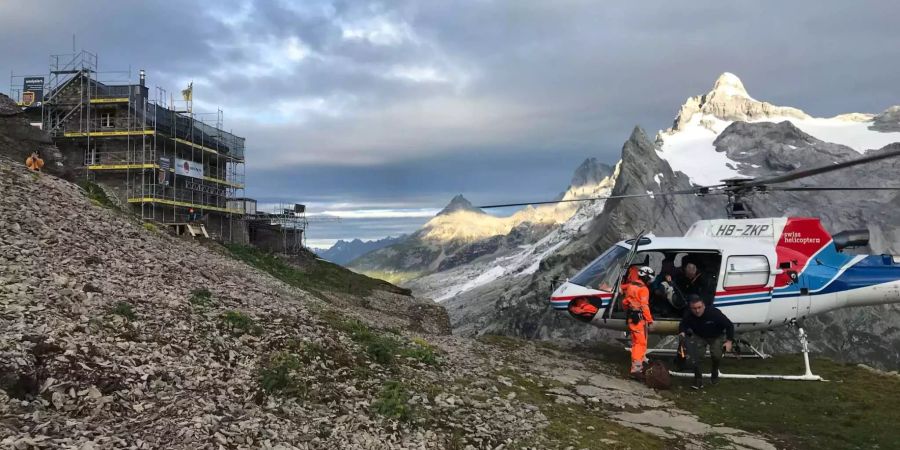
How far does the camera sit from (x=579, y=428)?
9.23 meters

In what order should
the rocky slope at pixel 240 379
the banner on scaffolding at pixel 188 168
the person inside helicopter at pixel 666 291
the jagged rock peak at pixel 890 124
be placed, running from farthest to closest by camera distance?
1. the jagged rock peak at pixel 890 124
2. the banner on scaffolding at pixel 188 168
3. the person inside helicopter at pixel 666 291
4. the rocky slope at pixel 240 379

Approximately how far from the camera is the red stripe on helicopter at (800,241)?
15719 millimetres

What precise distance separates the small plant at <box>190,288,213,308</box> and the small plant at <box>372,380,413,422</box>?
220 inches

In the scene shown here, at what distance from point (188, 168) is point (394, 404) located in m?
63.0

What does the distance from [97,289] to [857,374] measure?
1978cm

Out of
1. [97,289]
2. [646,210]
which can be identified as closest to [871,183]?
[646,210]

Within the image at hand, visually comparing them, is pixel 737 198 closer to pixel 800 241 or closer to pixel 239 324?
pixel 800 241

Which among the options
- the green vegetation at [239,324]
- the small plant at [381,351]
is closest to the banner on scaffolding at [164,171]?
the green vegetation at [239,324]

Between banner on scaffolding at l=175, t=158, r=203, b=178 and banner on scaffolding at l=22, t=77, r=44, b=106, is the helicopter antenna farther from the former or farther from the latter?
banner on scaffolding at l=22, t=77, r=44, b=106

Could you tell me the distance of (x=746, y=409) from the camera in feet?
38.0

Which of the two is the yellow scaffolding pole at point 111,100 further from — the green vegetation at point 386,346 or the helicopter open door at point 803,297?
the helicopter open door at point 803,297

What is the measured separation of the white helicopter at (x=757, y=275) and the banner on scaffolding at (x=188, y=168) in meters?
57.6

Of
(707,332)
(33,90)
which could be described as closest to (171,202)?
(33,90)

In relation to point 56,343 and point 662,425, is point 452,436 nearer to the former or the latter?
point 662,425
